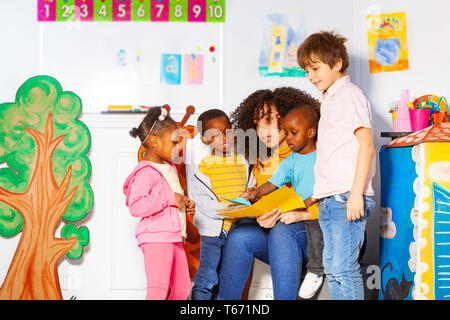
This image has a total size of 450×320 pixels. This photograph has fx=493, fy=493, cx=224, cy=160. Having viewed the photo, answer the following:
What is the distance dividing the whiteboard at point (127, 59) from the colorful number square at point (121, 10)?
0.03m

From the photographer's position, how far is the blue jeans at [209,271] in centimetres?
168

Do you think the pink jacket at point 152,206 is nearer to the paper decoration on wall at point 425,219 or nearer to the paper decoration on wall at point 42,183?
the paper decoration on wall at point 42,183

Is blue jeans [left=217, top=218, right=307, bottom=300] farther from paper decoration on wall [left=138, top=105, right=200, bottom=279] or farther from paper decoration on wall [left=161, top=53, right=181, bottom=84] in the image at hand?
paper decoration on wall [left=161, top=53, right=181, bottom=84]

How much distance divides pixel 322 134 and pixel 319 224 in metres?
0.29

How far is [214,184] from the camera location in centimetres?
183

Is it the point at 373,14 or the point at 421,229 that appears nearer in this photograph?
the point at 421,229

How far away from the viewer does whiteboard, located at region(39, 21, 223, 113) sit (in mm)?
1976

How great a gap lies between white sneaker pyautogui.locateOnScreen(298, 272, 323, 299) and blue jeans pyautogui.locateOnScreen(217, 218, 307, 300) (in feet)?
0.09

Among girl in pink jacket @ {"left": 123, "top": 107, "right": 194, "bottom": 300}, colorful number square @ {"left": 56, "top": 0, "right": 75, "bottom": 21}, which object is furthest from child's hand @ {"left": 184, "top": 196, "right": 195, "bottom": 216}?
colorful number square @ {"left": 56, "top": 0, "right": 75, "bottom": 21}

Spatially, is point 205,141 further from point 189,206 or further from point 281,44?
point 281,44

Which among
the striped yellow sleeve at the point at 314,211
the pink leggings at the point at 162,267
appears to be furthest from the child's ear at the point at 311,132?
the pink leggings at the point at 162,267

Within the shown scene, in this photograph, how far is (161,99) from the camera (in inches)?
78.2
